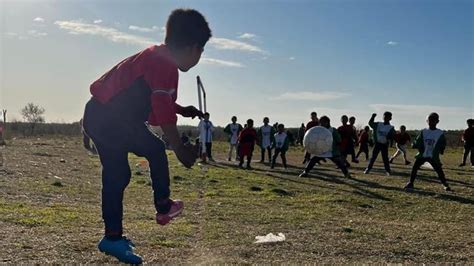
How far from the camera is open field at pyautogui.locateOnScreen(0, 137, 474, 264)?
6.65 meters

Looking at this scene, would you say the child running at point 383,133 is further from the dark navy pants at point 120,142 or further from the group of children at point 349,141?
the dark navy pants at point 120,142

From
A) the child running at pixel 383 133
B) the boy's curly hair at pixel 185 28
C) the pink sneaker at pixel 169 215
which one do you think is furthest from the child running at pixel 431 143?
the boy's curly hair at pixel 185 28

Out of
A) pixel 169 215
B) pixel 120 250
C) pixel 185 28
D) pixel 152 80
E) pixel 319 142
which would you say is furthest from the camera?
pixel 319 142

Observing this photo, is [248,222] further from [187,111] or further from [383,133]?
[383,133]

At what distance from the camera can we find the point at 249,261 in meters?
6.25

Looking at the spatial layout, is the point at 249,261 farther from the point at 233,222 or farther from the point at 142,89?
the point at 233,222

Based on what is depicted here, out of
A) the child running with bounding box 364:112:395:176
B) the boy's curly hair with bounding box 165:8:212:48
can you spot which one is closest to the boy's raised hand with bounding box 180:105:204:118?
the boy's curly hair with bounding box 165:8:212:48

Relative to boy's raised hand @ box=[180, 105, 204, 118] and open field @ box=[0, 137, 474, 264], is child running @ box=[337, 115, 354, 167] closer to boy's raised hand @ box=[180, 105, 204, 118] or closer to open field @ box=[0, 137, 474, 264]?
open field @ box=[0, 137, 474, 264]

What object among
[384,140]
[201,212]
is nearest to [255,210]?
[201,212]

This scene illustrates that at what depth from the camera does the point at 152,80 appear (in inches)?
184

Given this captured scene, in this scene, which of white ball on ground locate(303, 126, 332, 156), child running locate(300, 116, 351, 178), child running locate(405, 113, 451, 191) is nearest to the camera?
child running locate(405, 113, 451, 191)

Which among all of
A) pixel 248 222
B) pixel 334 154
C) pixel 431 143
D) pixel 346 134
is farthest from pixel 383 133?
pixel 248 222

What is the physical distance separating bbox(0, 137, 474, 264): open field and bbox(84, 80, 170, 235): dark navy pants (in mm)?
1024

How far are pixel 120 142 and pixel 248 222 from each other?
4655 millimetres
